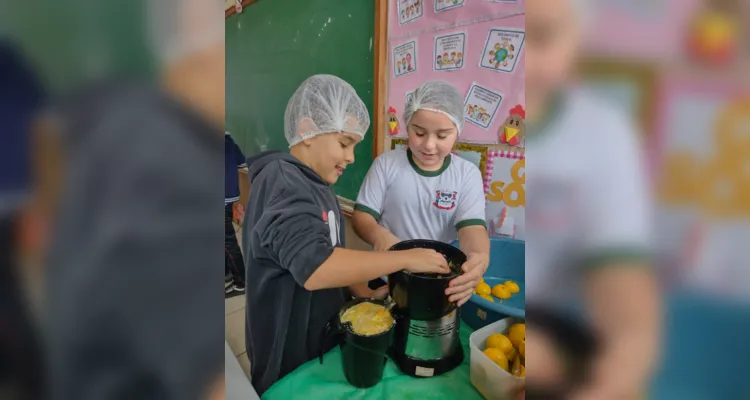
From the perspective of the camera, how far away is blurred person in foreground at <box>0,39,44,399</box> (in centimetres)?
12

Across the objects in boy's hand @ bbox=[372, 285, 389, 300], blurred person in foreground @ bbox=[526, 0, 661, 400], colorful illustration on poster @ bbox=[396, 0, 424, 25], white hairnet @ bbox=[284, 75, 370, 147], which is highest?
colorful illustration on poster @ bbox=[396, 0, 424, 25]

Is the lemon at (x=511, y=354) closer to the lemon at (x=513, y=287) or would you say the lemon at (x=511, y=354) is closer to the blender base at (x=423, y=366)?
the blender base at (x=423, y=366)

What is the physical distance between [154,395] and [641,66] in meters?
0.22

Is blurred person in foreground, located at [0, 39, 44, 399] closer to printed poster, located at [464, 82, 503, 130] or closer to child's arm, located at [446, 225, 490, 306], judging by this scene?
child's arm, located at [446, 225, 490, 306]

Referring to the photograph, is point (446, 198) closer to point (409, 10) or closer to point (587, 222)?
point (409, 10)

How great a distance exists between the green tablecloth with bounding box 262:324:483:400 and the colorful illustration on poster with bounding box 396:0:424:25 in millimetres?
1361

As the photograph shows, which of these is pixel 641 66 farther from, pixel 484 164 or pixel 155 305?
pixel 484 164

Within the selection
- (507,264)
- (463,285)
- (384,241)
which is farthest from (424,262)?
(507,264)

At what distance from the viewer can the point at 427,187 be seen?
1390 millimetres

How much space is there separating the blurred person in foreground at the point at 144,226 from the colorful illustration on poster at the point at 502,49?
1325mm

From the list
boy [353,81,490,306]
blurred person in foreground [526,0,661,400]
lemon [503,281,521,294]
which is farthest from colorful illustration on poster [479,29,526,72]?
blurred person in foreground [526,0,661,400]

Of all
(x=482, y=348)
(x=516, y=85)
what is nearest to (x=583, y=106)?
(x=482, y=348)

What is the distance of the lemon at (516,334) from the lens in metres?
0.69

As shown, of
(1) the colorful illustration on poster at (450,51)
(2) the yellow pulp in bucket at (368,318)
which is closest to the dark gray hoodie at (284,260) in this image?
(2) the yellow pulp in bucket at (368,318)
